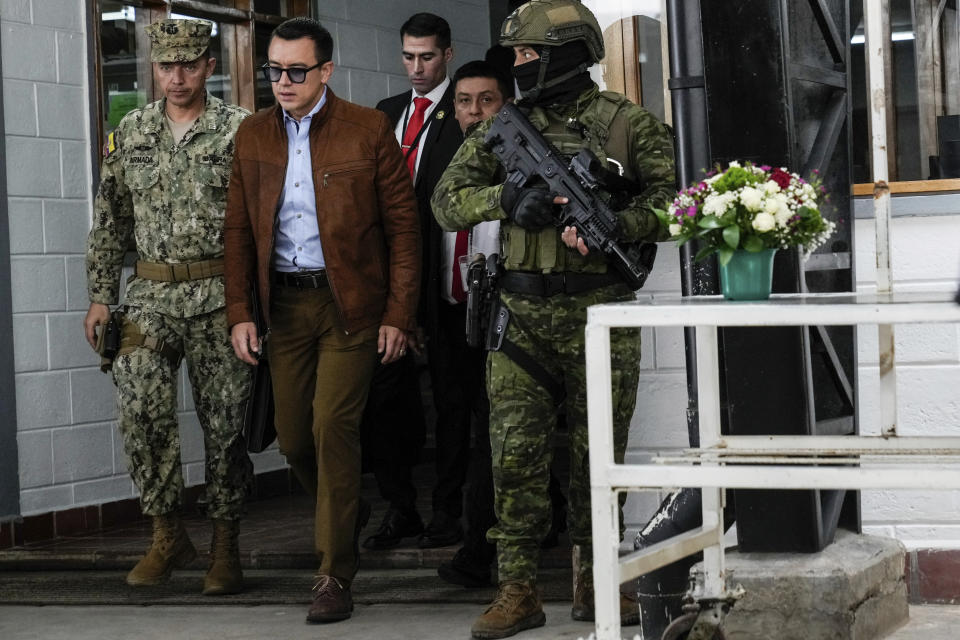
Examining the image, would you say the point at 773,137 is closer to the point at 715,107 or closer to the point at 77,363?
the point at 715,107

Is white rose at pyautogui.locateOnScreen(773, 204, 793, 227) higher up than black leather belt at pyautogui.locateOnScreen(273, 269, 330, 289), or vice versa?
white rose at pyautogui.locateOnScreen(773, 204, 793, 227)

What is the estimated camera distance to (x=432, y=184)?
5.43 m

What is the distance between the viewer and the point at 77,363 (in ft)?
20.5

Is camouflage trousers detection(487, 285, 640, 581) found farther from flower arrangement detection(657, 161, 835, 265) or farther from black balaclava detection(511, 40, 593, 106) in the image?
flower arrangement detection(657, 161, 835, 265)

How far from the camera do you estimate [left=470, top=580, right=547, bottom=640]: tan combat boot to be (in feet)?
14.4

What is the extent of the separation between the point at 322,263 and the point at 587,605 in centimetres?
136

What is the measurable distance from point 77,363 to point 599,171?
2.86 metres

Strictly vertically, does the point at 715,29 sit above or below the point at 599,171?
above

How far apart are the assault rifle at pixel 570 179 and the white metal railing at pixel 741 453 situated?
2.46 ft

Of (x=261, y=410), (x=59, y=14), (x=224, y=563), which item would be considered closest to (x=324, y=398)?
(x=261, y=410)

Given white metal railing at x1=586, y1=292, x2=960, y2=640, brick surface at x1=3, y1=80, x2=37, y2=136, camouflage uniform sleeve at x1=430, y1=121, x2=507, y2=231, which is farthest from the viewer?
brick surface at x1=3, y1=80, x2=37, y2=136

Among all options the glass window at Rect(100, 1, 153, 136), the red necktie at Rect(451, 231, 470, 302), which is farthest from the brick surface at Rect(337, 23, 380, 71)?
the red necktie at Rect(451, 231, 470, 302)

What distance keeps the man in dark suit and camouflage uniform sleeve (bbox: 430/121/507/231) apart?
783 millimetres

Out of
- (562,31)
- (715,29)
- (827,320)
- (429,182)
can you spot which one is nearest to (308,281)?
(429,182)
